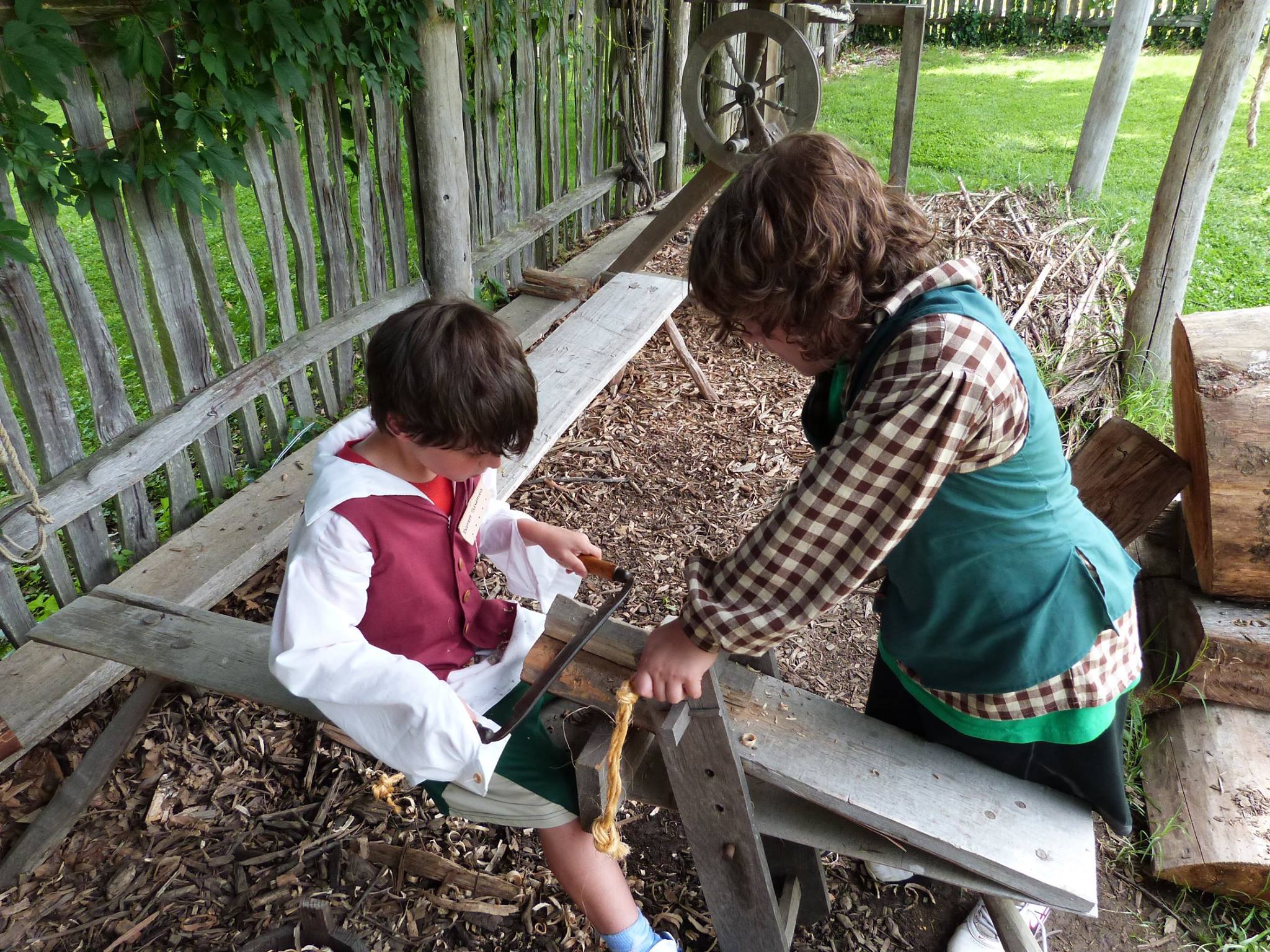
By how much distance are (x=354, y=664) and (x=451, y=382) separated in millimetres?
546

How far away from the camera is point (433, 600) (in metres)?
1.85

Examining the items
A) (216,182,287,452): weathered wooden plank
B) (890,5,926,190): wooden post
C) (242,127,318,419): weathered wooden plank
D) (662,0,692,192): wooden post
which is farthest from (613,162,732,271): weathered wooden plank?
(216,182,287,452): weathered wooden plank

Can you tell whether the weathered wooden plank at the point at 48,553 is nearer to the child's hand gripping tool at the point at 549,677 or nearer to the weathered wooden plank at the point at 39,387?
the weathered wooden plank at the point at 39,387

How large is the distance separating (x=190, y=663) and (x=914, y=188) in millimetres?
6988

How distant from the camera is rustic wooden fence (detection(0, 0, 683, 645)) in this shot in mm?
2645

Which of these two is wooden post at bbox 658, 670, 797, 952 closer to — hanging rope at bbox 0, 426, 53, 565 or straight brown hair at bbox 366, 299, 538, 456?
straight brown hair at bbox 366, 299, 538, 456

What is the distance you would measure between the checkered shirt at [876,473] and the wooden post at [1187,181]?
11.2ft

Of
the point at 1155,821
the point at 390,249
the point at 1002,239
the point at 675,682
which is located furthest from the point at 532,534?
the point at 1002,239

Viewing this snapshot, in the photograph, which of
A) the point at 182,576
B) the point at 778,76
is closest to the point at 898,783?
the point at 182,576

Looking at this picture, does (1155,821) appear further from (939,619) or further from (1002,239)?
(1002,239)

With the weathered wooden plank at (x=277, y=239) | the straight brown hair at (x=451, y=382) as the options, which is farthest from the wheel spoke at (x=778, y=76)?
the straight brown hair at (x=451, y=382)

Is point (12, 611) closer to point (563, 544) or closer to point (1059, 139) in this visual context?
point (563, 544)

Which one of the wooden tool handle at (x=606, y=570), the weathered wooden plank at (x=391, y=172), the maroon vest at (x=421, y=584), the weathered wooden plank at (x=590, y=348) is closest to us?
the maroon vest at (x=421, y=584)

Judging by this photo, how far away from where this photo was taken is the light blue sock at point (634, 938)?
193 cm
